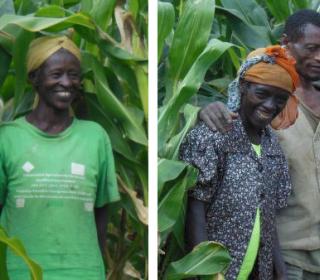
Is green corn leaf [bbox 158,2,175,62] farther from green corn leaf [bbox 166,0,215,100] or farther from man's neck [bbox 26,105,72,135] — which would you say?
man's neck [bbox 26,105,72,135]

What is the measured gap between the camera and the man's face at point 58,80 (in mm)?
1903

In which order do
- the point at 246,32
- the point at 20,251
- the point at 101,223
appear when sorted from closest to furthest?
the point at 20,251
the point at 101,223
the point at 246,32

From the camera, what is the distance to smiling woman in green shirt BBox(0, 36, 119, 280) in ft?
5.98

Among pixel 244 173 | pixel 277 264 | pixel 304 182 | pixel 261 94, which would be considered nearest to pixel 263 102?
pixel 261 94

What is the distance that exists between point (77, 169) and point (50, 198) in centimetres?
8

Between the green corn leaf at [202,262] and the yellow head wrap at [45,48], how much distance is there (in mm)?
471

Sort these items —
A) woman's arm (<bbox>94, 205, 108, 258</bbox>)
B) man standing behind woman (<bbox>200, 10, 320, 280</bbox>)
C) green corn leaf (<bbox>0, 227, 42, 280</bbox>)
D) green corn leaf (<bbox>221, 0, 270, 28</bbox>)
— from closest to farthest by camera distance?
green corn leaf (<bbox>0, 227, 42, 280</bbox>)
woman's arm (<bbox>94, 205, 108, 258</bbox>)
man standing behind woman (<bbox>200, 10, 320, 280</bbox>)
green corn leaf (<bbox>221, 0, 270, 28</bbox>)

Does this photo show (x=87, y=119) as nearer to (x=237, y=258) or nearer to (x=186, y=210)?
(x=186, y=210)

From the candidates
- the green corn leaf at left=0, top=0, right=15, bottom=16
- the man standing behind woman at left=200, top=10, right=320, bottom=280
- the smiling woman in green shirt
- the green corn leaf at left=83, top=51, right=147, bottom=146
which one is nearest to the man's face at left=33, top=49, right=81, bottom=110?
the smiling woman in green shirt

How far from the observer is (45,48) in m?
1.94

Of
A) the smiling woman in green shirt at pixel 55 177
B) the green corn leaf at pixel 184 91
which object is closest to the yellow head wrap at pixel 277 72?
the green corn leaf at pixel 184 91

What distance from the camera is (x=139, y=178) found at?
6.90 feet

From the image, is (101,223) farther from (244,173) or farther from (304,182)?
(304,182)

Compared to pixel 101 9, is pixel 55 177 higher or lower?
lower
